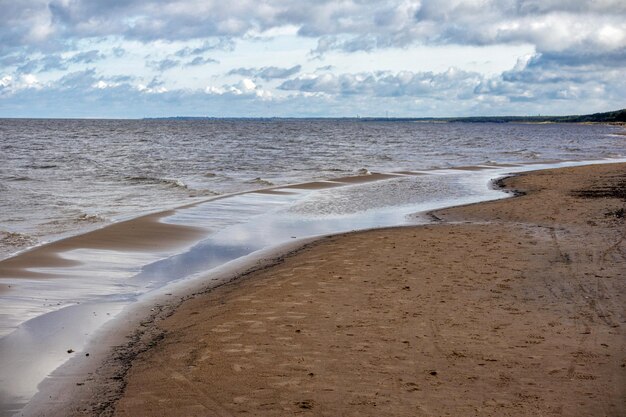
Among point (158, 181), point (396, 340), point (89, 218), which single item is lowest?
point (396, 340)

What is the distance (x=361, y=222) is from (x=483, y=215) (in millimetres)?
3786

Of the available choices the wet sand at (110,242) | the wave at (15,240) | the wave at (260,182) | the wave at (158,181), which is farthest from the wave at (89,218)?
the wave at (260,182)

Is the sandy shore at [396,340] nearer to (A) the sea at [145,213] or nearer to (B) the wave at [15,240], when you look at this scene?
(A) the sea at [145,213]

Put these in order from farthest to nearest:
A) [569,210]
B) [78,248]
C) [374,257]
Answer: [569,210] → [78,248] → [374,257]

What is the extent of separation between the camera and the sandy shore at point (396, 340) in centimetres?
639

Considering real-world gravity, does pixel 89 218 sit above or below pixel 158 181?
below

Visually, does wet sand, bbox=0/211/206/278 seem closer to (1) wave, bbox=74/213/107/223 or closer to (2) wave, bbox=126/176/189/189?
(1) wave, bbox=74/213/107/223

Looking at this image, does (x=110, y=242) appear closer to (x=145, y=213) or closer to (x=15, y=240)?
(x=15, y=240)

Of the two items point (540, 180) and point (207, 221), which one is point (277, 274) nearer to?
point (207, 221)

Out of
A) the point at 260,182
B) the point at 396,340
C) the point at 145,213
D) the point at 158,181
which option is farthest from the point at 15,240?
the point at 260,182

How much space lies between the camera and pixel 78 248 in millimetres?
15375

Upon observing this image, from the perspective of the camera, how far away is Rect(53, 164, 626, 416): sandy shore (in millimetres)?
6387

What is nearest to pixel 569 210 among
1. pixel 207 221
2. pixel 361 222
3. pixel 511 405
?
pixel 361 222

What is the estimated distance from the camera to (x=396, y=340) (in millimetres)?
8047
